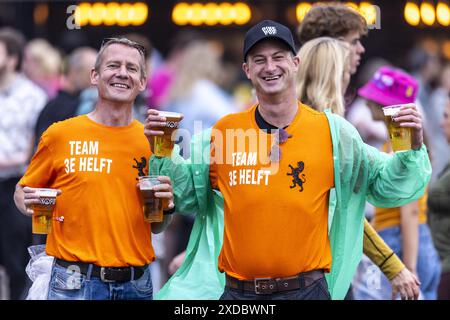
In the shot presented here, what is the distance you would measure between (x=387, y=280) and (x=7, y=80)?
15.0ft

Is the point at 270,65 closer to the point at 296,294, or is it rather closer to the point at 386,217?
the point at 296,294

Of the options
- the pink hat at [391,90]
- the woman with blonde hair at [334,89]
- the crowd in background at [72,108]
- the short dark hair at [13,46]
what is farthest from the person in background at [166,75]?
the woman with blonde hair at [334,89]

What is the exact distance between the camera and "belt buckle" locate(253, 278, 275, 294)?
6.19 metres

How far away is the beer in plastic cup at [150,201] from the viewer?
6352 mm

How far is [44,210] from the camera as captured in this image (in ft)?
20.8

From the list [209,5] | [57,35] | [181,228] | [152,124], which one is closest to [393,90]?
[152,124]

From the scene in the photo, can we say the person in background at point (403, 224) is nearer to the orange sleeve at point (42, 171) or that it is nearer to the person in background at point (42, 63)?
the orange sleeve at point (42, 171)

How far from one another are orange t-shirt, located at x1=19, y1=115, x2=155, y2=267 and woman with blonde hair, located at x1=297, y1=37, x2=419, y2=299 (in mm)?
1209

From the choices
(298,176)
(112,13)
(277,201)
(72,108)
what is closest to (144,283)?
(277,201)

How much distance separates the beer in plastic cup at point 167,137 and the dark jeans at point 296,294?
801 millimetres

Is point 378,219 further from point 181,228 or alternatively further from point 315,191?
point 181,228

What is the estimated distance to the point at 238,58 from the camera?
16.1 m

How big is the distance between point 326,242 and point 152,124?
109 cm

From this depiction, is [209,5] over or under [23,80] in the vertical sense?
over
